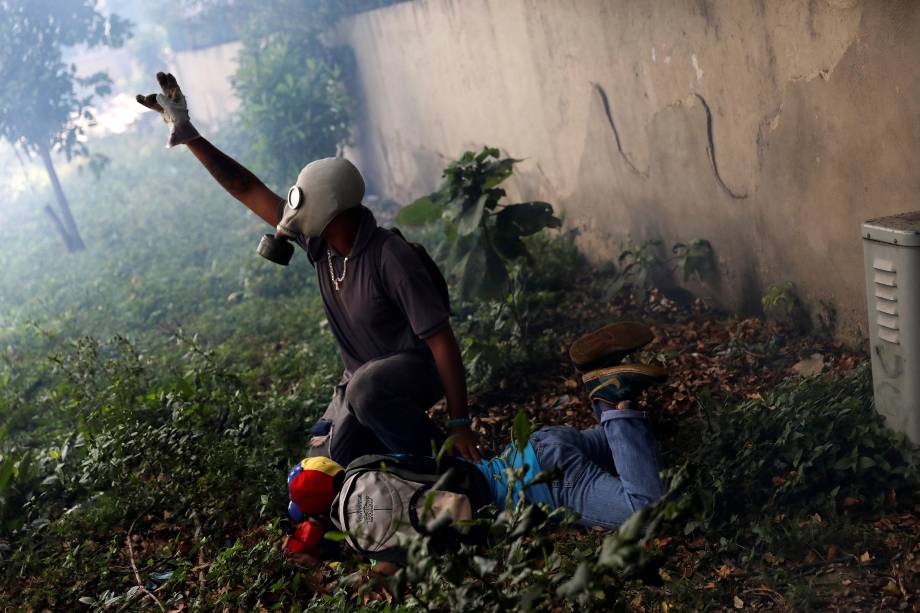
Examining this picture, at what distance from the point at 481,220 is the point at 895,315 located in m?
2.26

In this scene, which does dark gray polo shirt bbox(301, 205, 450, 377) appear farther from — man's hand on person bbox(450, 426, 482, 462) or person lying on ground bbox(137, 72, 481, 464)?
man's hand on person bbox(450, 426, 482, 462)

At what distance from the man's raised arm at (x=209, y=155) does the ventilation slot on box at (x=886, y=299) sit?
236 centimetres

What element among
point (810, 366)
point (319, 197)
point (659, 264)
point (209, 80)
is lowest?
point (810, 366)

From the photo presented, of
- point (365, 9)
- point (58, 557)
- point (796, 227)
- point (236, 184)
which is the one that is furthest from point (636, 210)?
point (365, 9)

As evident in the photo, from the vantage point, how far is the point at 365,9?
992cm

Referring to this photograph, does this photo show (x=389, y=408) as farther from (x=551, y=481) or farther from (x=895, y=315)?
(x=895, y=315)

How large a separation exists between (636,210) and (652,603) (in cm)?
312

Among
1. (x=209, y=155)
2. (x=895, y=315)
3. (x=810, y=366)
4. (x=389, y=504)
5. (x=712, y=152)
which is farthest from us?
(x=712, y=152)

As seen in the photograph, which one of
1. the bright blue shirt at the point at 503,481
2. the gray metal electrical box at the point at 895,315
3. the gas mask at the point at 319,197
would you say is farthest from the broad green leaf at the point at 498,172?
the gray metal electrical box at the point at 895,315

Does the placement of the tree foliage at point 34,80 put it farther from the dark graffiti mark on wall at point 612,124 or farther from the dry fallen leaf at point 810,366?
the dry fallen leaf at point 810,366

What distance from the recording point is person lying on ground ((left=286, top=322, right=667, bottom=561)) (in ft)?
9.11

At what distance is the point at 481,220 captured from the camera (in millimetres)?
4598

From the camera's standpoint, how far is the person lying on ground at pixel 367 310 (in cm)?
320

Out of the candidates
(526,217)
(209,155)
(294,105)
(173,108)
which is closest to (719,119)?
(526,217)
